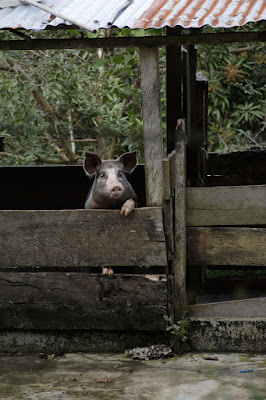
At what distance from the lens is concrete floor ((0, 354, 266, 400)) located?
14.7 feet

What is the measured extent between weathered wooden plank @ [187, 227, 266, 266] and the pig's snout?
0.63 meters

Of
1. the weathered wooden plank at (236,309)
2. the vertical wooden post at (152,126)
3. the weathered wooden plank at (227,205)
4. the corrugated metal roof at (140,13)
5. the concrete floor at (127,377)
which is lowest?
the concrete floor at (127,377)

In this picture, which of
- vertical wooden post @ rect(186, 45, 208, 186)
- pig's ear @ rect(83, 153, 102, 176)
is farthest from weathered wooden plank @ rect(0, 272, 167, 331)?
vertical wooden post @ rect(186, 45, 208, 186)

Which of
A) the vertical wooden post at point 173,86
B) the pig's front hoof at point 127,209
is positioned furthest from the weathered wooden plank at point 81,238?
the vertical wooden post at point 173,86

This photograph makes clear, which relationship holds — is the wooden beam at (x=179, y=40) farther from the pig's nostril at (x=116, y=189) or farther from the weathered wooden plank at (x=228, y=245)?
the weathered wooden plank at (x=228, y=245)

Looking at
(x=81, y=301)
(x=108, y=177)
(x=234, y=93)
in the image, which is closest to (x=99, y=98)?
(x=234, y=93)

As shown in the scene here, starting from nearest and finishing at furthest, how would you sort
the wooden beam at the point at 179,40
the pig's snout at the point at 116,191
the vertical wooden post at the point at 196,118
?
the wooden beam at the point at 179,40 < the pig's snout at the point at 116,191 < the vertical wooden post at the point at 196,118

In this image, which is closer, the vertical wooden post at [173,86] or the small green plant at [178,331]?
the small green plant at [178,331]

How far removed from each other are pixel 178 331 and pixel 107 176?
1.46m

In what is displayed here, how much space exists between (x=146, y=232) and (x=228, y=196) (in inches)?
27.7

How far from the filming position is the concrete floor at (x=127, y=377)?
14.7ft

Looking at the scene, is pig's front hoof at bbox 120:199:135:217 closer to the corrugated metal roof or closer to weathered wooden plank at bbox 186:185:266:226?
weathered wooden plank at bbox 186:185:266:226

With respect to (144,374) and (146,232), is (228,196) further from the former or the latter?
(144,374)

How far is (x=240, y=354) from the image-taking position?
17.5ft
